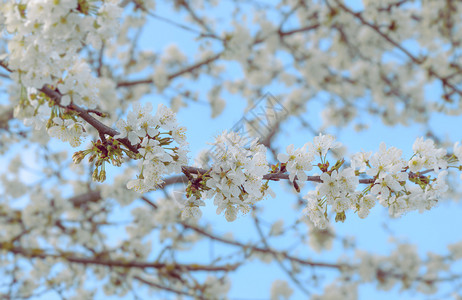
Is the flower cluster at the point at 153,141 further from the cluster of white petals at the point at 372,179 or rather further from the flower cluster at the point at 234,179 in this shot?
the cluster of white petals at the point at 372,179

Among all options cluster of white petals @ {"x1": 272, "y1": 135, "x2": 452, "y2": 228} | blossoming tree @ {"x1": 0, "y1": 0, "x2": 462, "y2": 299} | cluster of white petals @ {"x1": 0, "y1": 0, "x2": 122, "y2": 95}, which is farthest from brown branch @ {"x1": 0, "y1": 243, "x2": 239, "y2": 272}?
cluster of white petals @ {"x1": 0, "y1": 0, "x2": 122, "y2": 95}

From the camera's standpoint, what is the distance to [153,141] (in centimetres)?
135

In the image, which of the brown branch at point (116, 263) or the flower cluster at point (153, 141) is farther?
the brown branch at point (116, 263)

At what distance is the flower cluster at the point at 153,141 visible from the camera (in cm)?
135

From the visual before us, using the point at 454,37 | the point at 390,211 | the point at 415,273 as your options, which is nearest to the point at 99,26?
the point at 390,211

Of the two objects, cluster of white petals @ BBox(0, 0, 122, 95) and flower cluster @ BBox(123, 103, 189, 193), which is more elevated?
cluster of white petals @ BBox(0, 0, 122, 95)

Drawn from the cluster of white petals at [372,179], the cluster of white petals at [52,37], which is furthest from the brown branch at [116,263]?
the cluster of white petals at [52,37]

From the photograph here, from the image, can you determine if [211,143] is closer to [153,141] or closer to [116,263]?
[153,141]

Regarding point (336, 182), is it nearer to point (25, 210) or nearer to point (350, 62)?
point (25, 210)

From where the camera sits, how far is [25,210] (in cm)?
514

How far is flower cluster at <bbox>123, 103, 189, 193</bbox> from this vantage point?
4.44 feet

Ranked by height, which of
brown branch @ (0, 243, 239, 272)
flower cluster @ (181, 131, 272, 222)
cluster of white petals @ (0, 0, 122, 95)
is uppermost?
brown branch @ (0, 243, 239, 272)

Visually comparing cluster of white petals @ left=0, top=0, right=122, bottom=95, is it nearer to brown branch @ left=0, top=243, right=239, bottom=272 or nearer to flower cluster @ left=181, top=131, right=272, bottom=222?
flower cluster @ left=181, top=131, right=272, bottom=222

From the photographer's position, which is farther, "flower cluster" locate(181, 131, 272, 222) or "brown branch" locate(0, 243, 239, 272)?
"brown branch" locate(0, 243, 239, 272)
